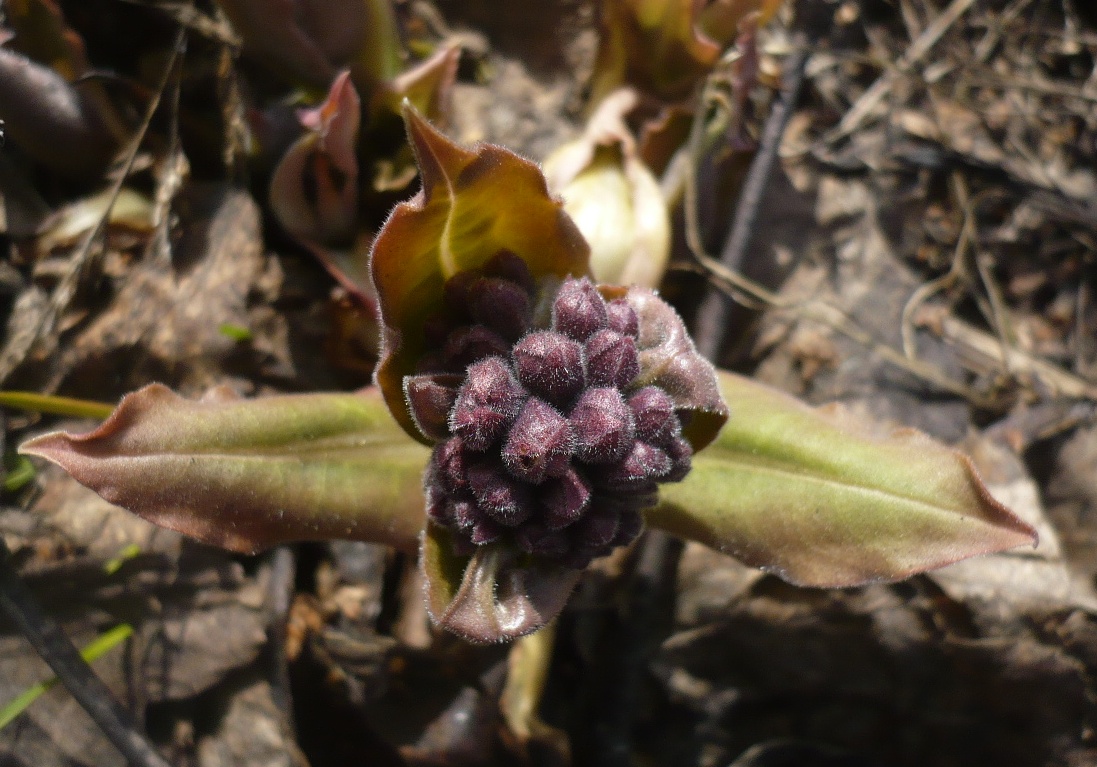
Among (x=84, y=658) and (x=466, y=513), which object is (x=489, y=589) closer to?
(x=466, y=513)

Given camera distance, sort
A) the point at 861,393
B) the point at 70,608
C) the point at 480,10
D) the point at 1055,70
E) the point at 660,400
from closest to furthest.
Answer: the point at 660,400, the point at 70,608, the point at 861,393, the point at 480,10, the point at 1055,70

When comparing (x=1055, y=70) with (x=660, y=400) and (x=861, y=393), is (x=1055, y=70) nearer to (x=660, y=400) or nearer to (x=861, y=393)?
(x=861, y=393)

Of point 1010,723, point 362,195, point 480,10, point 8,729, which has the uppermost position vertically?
point 480,10

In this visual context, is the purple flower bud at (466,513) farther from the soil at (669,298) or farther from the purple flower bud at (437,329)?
the soil at (669,298)

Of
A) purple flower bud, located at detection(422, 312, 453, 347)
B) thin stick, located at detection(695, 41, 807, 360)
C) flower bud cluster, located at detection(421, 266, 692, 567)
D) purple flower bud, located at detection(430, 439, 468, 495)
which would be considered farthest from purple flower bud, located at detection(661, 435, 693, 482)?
thin stick, located at detection(695, 41, 807, 360)

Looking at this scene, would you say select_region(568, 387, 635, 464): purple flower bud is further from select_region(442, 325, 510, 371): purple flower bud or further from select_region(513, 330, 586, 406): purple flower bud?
select_region(442, 325, 510, 371): purple flower bud

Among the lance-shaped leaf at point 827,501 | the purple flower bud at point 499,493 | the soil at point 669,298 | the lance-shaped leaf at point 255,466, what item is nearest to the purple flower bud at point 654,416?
the purple flower bud at point 499,493

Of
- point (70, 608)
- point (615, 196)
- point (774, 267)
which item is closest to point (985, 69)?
point (774, 267)
